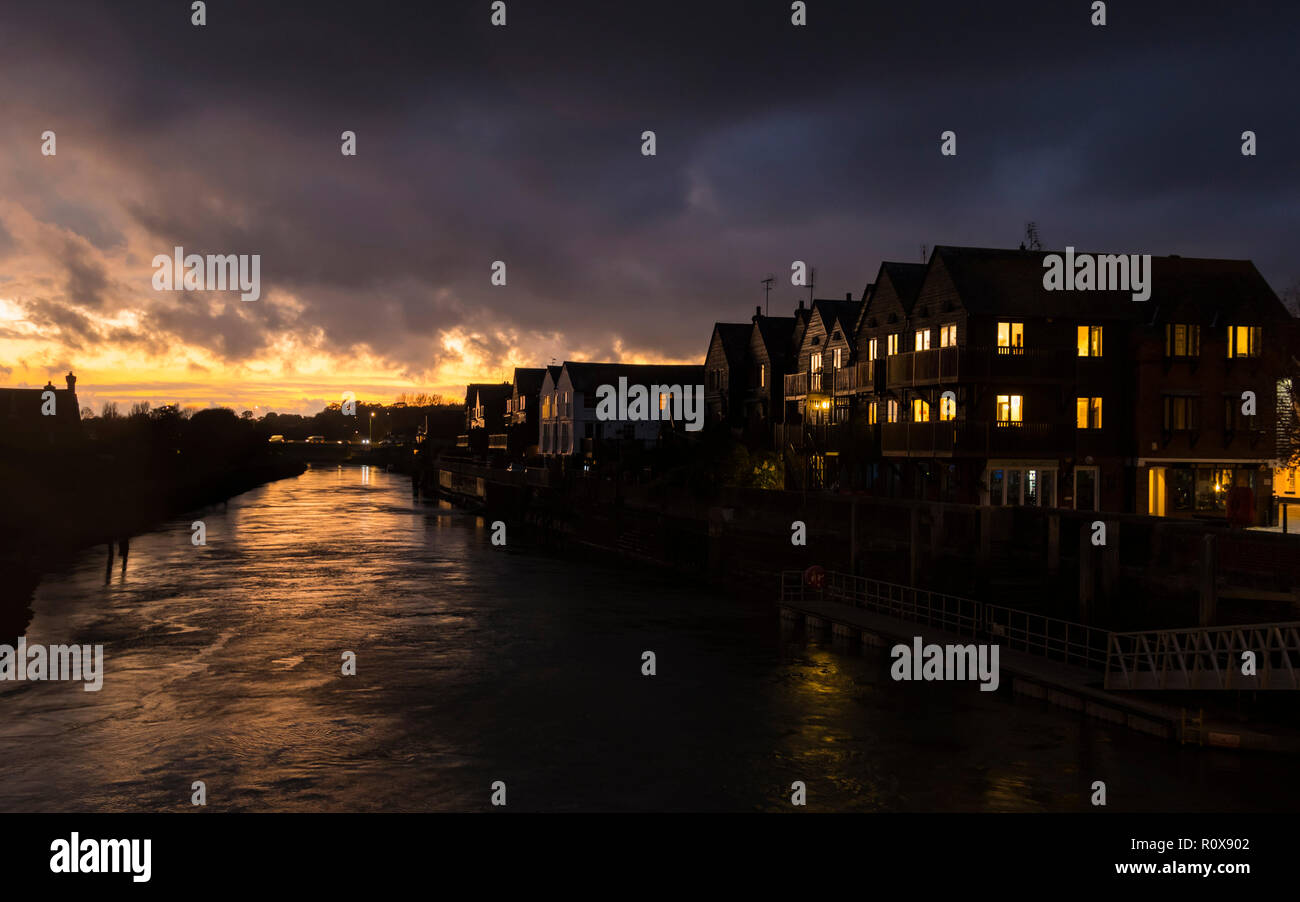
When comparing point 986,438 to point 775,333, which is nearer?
point 986,438

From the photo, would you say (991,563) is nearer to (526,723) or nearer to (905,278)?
(526,723)

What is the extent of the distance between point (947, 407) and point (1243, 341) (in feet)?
44.8

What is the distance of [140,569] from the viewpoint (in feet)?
195

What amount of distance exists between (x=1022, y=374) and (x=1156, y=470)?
26.3 feet

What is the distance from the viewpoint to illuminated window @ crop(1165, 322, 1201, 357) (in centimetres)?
4856

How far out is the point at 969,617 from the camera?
32.9 m

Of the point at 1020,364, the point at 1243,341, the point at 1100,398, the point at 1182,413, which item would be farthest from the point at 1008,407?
the point at 1243,341

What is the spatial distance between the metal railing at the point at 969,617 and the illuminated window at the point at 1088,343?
16.0 metres

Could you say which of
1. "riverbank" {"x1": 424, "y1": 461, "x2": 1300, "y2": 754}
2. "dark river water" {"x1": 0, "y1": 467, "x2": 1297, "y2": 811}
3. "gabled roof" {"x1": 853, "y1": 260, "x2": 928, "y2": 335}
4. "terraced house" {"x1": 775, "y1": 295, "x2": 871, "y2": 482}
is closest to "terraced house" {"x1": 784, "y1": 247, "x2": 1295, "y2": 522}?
"gabled roof" {"x1": 853, "y1": 260, "x2": 928, "y2": 335}

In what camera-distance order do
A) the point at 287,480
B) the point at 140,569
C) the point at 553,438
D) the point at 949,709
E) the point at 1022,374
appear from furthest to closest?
1. the point at 287,480
2. the point at 553,438
3. the point at 140,569
4. the point at 1022,374
5. the point at 949,709

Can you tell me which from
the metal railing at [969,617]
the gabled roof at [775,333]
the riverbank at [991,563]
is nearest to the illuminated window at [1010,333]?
the riverbank at [991,563]

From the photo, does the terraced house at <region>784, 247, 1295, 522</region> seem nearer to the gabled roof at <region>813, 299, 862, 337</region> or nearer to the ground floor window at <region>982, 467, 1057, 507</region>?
the ground floor window at <region>982, 467, 1057, 507</region>
